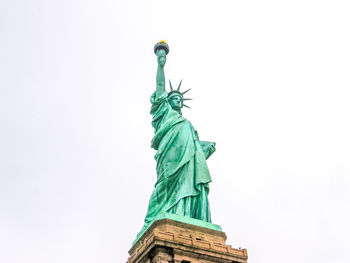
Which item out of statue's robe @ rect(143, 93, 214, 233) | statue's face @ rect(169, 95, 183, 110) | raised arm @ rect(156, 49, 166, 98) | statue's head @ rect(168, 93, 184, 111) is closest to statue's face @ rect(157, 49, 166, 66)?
raised arm @ rect(156, 49, 166, 98)

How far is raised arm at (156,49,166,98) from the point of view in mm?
27203

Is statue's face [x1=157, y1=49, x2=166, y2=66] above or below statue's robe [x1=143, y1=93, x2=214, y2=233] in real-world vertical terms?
above

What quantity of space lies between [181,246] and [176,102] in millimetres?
10330

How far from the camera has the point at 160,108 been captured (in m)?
26.3

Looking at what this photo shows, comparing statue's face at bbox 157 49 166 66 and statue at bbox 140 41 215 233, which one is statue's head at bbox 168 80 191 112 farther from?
statue's face at bbox 157 49 166 66

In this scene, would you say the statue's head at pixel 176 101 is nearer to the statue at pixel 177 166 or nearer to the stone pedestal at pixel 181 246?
the statue at pixel 177 166

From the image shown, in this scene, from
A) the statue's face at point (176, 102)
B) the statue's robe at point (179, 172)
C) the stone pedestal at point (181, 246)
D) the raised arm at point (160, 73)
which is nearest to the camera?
the stone pedestal at point (181, 246)

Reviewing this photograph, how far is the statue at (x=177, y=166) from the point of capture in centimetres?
2205

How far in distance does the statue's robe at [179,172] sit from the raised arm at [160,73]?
6.41 ft

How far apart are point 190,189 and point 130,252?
156 inches

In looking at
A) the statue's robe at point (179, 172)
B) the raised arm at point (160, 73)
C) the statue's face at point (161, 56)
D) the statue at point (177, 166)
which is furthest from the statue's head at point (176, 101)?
the statue's face at point (161, 56)

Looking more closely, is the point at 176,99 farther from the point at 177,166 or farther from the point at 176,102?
the point at 177,166

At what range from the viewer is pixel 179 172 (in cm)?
2305

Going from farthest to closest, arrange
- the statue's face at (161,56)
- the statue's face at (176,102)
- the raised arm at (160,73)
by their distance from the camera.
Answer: the statue's face at (161,56), the raised arm at (160,73), the statue's face at (176,102)
